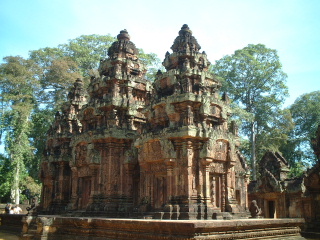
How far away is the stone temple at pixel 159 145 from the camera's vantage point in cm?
1135

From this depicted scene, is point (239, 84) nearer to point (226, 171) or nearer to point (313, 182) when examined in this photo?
point (313, 182)

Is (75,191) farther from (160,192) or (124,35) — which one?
(124,35)

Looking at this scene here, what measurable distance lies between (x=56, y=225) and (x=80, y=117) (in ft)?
21.9

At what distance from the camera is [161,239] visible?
26.0ft

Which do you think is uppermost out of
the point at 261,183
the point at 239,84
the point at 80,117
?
the point at 239,84

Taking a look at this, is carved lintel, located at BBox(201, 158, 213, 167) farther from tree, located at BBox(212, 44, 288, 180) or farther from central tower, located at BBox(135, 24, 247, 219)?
tree, located at BBox(212, 44, 288, 180)

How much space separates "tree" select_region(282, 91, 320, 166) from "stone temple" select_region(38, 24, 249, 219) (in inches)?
731

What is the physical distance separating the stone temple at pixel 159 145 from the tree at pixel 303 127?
18.6 meters

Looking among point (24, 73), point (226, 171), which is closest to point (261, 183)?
point (226, 171)

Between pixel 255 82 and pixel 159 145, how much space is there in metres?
18.2

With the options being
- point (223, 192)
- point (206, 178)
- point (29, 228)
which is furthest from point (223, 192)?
point (29, 228)

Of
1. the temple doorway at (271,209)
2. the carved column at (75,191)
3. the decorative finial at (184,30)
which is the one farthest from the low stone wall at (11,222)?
the temple doorway at (271,209)

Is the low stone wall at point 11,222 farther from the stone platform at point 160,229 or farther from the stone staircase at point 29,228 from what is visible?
the stone platform at point 160,229

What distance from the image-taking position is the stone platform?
743 centimetres
